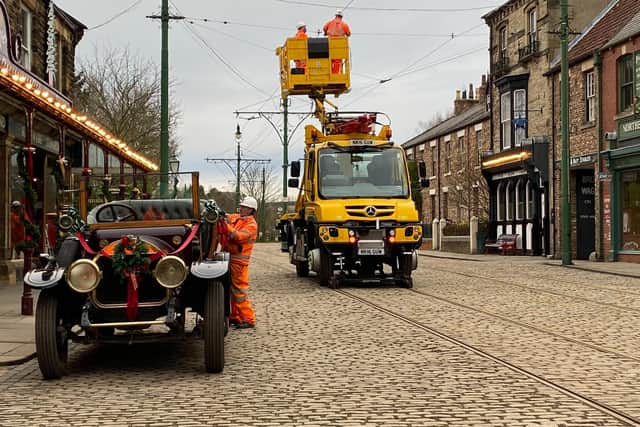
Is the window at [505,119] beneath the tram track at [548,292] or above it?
above

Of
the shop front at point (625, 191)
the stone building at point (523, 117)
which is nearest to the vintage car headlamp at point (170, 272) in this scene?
the shop front at point (625, 191)

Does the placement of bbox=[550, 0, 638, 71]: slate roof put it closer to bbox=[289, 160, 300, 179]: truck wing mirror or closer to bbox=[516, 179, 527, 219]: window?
bbox=[516, 179, 527, 219]: window

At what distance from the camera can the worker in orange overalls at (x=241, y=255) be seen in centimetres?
1025

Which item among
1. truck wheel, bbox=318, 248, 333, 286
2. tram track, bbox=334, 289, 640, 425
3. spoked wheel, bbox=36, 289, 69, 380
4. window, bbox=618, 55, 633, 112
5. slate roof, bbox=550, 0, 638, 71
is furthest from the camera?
slate roof, bbox=550, 0, 638, 71

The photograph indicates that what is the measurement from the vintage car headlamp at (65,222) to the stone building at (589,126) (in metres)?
21.6

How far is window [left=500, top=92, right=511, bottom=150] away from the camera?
36.0 meters

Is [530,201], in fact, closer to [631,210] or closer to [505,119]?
[505,119]

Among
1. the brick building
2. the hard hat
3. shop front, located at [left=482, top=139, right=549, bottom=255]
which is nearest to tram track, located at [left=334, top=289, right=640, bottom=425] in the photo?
the hard hat

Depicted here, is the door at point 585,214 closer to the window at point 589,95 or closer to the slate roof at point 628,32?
the window at point 589,95

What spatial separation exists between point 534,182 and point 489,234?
611cm

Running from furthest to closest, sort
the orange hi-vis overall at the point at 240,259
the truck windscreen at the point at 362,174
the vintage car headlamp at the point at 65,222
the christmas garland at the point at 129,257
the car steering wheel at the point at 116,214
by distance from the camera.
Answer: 1. the truck windscreen at the point at 362,174
2. the orange hi-vis overall at the point at 240,259
3. the car steering wheel at the point at 116,214
4. the vintage car headlamp at the point at 65,222
5. the christmas garland at the point at 129,257

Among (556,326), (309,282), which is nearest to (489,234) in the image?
(309,282)

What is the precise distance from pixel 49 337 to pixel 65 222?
1.27 metres

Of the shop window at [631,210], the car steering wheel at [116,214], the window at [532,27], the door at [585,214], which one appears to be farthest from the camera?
the window at [532,27]
